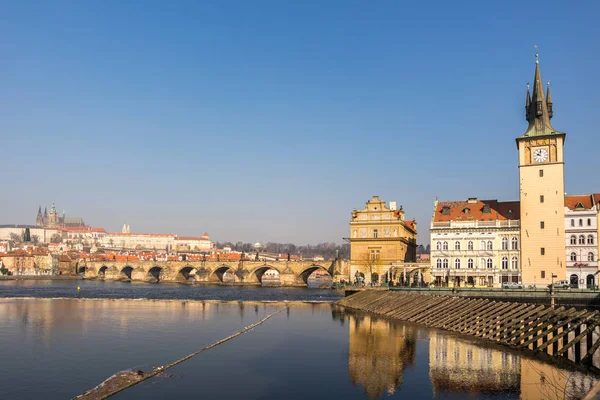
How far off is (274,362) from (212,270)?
11685cm

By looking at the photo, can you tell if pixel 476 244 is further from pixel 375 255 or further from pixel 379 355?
pixel 379 355

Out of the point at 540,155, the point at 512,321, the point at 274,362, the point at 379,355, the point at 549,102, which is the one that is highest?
the point at 549,102

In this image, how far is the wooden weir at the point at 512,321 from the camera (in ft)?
105

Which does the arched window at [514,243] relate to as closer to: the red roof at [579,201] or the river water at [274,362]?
the red roof at [579,201]

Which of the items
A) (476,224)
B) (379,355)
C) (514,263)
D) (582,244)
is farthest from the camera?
(476,224)

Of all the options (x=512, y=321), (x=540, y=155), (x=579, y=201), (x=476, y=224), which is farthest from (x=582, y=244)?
(x=512, y=321)

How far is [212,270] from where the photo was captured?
14600 cm

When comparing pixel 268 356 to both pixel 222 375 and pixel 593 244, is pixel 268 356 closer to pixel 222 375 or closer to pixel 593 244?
pixel 222 375

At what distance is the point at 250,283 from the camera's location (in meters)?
140

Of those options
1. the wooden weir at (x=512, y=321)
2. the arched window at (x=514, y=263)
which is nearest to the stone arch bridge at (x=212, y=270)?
the arched window at (x=514, y=263)

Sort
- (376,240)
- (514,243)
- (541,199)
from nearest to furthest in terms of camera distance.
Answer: (541,199) → (514,243) → (376,240)

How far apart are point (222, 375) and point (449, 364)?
12360 mm

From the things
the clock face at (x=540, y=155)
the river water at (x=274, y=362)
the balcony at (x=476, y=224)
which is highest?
the clock face at (x=540, y=155)

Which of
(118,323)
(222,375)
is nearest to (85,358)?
(222,375)
